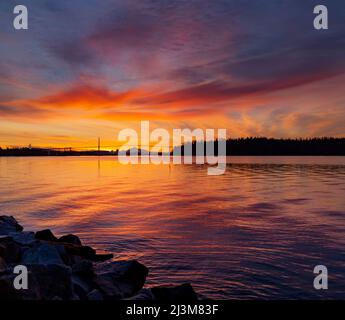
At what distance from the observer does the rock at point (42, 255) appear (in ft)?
32.7

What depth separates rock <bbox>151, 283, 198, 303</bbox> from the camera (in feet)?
26.2

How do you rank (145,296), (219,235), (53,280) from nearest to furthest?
1. (53,280)
2. (145,296)
3. (219,235)

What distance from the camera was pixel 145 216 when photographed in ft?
73.7

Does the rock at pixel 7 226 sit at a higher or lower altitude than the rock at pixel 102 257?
higher

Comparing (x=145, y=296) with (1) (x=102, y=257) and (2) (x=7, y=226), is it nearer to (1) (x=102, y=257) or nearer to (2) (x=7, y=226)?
(1) (x=102, y=257)

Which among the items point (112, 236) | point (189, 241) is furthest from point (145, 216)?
point (189, 241)

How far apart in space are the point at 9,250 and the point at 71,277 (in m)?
3.46

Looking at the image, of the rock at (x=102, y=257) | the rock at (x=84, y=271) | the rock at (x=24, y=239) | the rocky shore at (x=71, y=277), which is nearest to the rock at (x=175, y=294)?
the rocky shore at (x=71, y=277)

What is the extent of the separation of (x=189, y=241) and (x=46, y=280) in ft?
28.3

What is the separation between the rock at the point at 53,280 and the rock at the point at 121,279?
1.15 metres

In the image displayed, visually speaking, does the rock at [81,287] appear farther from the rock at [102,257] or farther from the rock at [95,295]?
the rock at [102,257]

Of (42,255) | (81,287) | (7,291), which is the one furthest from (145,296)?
(42,255)

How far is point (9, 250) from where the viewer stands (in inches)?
411
